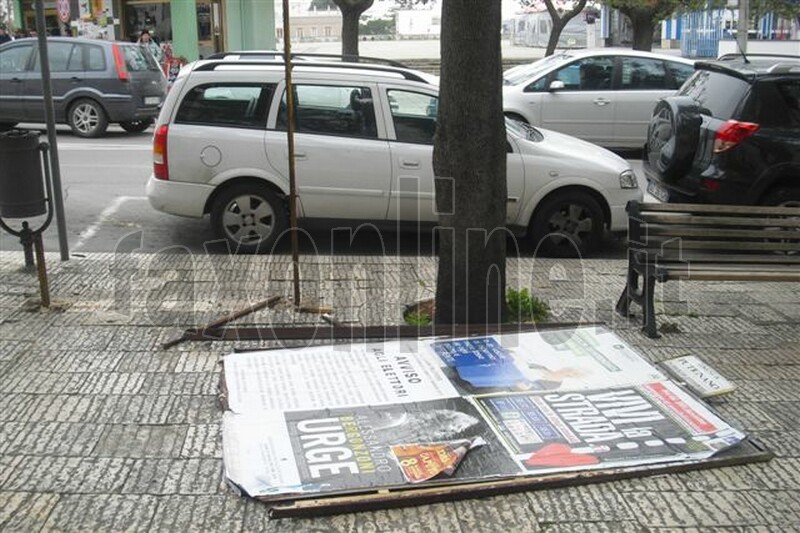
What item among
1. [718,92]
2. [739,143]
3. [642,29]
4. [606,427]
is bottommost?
[606,427]

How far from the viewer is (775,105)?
307 inches

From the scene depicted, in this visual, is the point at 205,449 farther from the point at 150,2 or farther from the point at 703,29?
the point at 703,29

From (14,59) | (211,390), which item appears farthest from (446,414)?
(14,59)

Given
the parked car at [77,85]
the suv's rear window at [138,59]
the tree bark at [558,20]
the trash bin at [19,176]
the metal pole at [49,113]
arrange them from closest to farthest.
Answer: the trash bin at [19,176]
the metal pole at [49,113]
the parked car at [77,85]
the suv's rear window at [138,59]
the tree bark at [558,20]

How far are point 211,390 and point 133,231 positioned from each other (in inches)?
186

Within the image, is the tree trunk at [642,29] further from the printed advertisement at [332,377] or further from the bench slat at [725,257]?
the printed advertisement at [332,377]

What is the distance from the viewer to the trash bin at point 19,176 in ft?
19.6

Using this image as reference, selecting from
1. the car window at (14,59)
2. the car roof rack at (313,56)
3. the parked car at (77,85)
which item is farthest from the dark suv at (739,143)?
the car window at (14,59)

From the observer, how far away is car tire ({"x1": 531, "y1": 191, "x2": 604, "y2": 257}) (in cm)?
791

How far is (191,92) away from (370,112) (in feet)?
5.15

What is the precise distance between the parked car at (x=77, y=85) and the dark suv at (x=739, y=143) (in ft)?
35.8

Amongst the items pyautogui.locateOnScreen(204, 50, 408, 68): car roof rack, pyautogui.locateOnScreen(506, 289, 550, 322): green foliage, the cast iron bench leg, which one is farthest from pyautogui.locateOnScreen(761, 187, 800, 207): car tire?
pyautogui.locateOnScreen(204, 50, 408, 68): car roof rack

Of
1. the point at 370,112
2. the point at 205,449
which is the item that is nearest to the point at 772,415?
the point at 205,449

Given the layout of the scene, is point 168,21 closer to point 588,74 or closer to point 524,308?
point 588,74
